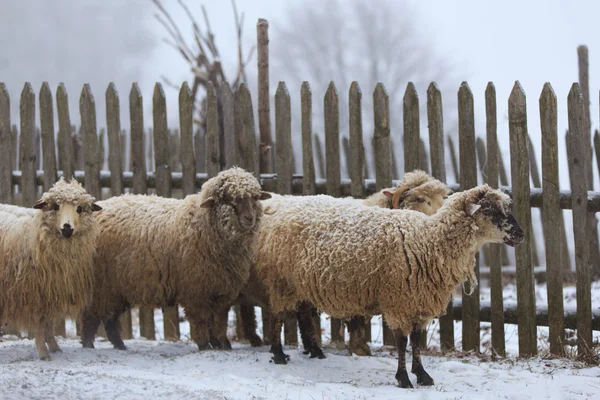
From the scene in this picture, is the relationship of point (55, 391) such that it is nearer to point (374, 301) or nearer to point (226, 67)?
point (374, 301)

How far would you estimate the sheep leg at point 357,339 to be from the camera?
6.45m

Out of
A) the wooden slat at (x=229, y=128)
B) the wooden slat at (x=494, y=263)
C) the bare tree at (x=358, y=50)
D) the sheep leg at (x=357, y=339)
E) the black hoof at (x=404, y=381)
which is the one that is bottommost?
the black hoof at (x=404, y=381)

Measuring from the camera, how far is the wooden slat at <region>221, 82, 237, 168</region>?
7.31 m

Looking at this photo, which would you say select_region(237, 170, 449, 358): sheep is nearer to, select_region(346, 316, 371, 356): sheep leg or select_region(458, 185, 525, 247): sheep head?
select_region(346, 316, 371, 356): sheep leg

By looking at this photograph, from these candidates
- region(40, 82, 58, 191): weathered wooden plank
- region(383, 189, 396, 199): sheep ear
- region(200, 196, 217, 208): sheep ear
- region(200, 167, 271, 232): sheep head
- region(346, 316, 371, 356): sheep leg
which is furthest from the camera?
region(40, 82, 58, 191): weathered wooden plank

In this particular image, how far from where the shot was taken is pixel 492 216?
528 cm

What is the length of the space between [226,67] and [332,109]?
2027cm

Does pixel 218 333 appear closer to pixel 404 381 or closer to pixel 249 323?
pixel 249 323

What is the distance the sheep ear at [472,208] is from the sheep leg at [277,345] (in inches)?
69.2

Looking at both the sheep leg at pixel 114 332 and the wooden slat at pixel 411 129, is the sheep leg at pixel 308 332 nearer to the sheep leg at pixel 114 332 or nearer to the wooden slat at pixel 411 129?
the wooden slat at pixel 411 129

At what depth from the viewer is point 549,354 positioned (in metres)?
6.21

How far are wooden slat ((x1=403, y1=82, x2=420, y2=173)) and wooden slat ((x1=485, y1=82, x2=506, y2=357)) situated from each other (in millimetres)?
656

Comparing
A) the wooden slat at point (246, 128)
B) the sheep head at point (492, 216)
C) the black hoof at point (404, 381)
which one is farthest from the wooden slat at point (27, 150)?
the sheep head at point (492, 216)

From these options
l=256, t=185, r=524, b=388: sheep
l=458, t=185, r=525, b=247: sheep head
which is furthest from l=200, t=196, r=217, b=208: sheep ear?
l=458, t=185, r=525, b=247: sheep head
